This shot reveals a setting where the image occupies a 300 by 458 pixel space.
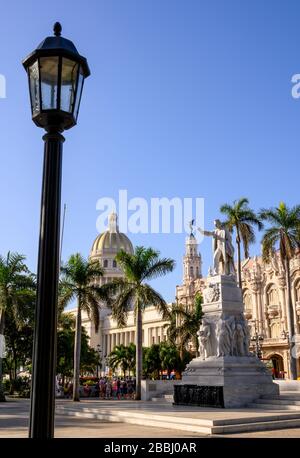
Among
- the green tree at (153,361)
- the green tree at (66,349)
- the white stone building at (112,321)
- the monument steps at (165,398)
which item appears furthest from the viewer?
the white stone building at (112,321)

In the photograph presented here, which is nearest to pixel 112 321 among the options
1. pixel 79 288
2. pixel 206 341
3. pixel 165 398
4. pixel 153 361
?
pixel 153 361

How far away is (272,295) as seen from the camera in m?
74.0

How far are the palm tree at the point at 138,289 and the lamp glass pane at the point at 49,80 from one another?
27155mm

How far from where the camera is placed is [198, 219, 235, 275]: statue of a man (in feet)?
80.4

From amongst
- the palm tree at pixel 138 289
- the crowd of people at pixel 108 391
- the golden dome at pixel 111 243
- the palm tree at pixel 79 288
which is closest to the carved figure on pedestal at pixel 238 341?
the palm tree at pixel 138 289

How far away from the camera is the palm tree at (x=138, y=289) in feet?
104

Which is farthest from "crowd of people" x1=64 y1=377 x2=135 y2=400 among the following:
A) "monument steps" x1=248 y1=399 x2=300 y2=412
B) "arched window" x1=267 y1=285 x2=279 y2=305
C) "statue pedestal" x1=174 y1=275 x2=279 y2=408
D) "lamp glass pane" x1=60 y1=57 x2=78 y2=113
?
"arched window" x1=267 y1=285 x2=279 y2=305

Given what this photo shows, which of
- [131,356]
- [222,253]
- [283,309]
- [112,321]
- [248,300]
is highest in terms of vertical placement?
[248,300]

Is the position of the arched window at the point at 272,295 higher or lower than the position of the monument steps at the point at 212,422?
higher

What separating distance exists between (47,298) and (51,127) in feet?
5.83

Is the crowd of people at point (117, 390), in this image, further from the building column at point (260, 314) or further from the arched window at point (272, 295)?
the arched window at point (272, 295)

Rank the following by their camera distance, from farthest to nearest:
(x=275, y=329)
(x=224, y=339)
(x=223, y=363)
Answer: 1. (x=275, y=329)
2. (x=224, y=339)
3. (x=223, y=363)

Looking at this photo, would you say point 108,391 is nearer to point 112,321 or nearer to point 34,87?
point 34,87
